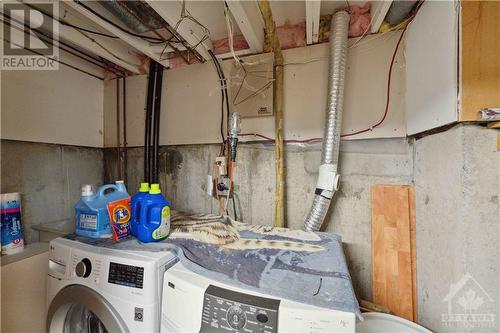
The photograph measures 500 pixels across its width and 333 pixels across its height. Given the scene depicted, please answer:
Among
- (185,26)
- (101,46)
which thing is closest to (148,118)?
(101,46)

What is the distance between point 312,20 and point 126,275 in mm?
1590

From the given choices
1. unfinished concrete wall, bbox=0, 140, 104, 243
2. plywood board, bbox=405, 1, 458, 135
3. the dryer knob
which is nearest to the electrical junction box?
plywood board, bbox=405, 1, 458, 135

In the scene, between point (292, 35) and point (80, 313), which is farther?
point (292, 35)

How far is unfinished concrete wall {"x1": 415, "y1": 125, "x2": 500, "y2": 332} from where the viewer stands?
0.82m

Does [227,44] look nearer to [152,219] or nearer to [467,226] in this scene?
[152,219]

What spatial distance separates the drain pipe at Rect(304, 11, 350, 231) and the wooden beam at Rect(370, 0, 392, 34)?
150 mm

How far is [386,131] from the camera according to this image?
4.31 feet

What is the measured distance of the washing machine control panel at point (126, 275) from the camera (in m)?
0.82

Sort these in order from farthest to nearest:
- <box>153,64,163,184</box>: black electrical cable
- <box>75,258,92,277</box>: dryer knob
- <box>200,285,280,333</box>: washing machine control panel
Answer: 1. <box>153,64,163,184</box>: black electrical cable
2. <box>75,258,92,277</box>: dryer knob
3. <box>200,285,280,333</box>: washing machine control panel

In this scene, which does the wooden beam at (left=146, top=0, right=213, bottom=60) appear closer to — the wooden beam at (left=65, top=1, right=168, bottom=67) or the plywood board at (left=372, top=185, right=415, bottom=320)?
the wooden beam at (left=65, top=1, right=168, bottom=67)

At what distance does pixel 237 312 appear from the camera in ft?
2.16

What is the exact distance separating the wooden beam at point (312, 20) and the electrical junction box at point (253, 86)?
281 mm

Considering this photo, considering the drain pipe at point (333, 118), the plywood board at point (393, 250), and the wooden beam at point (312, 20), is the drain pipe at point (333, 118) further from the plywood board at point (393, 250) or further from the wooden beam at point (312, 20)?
the plywood board at point (393, 250)

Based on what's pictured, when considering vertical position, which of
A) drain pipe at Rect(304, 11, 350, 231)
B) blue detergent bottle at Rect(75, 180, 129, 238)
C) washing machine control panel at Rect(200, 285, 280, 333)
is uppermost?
drain pipe at Rect(304, 11, 350, 231)
